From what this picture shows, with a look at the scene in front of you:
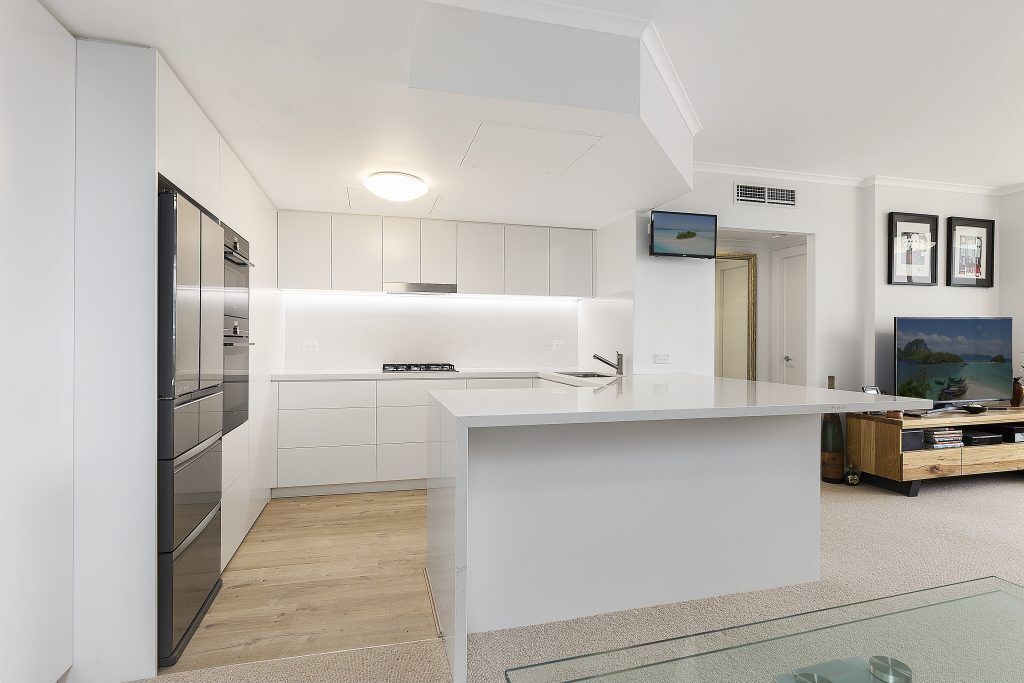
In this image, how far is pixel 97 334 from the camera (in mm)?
1839

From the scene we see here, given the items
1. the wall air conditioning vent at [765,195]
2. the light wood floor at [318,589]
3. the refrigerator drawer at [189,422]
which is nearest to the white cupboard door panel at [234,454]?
the refrigerator drawer at [189,422]

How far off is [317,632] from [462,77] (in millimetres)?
2291

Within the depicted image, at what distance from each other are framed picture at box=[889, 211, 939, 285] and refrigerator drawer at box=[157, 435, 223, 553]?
17.2 ft

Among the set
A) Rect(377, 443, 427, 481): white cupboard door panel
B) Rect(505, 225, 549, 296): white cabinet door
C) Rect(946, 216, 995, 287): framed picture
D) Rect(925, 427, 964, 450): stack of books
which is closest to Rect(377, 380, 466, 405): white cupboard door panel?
Rect(377, 443, 427, 481): white cupboard door panel

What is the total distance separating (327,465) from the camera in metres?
4.07

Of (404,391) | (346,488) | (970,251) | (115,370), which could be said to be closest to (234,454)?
(115,370)

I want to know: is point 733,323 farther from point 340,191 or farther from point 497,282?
point 340,191

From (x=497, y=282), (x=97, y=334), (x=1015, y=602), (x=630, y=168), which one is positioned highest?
(x=630, y=168)

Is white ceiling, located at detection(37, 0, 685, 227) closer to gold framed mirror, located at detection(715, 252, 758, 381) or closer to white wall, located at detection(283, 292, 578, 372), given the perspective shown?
white wall, located at detection(283, 292, 578, 372)

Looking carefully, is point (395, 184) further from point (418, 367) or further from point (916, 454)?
point (916, 454)

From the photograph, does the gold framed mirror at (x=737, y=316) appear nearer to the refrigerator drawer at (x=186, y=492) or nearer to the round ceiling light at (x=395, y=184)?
the round ceiling light at (x=395, y=184)

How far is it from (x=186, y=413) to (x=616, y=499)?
1739 mm

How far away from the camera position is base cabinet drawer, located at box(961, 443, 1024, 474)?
416 cm

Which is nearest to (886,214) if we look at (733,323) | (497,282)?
(733,323)
